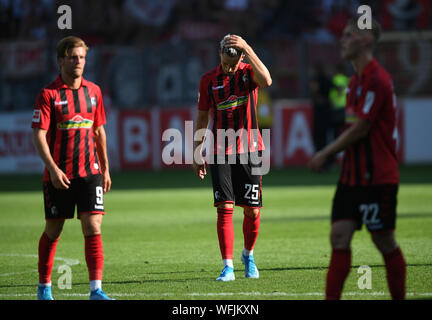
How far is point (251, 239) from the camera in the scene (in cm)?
719

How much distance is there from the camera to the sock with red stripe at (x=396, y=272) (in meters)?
4.98

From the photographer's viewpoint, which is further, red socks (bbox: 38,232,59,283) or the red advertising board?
the red advertising board

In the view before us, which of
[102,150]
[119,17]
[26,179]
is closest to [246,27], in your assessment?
[119,17]

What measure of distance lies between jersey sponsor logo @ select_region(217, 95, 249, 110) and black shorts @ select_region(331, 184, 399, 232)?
7.46 ft

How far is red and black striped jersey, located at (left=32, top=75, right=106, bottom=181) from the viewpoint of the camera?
5.87 meters

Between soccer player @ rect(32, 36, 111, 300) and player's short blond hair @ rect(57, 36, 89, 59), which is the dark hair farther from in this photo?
player's short blond hair @ rect(57, 36, 89, 59)

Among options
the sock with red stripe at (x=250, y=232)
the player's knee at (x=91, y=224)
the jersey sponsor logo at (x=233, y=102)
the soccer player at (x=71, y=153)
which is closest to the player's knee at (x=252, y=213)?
the sock with red stripe at (x=250, y=232)

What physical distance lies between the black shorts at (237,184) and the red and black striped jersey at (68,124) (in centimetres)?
139

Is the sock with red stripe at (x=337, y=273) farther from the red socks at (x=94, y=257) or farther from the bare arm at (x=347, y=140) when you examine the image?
the red socks at (x=94, y=257)

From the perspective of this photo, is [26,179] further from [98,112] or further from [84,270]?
[98,112]

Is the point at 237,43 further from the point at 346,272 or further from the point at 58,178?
the point at 346,272

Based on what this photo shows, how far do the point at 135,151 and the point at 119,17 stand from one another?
8324 millimetres

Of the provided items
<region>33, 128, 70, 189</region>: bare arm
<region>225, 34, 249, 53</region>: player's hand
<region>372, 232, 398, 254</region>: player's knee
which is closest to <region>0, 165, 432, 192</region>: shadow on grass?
<region>225, 34, 249, 53</region>: player's hand

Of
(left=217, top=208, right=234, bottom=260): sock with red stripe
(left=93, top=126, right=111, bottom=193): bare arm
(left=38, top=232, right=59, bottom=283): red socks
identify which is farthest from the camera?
(left=217, top=208, right=234, bottom=260): sock with red stripe
